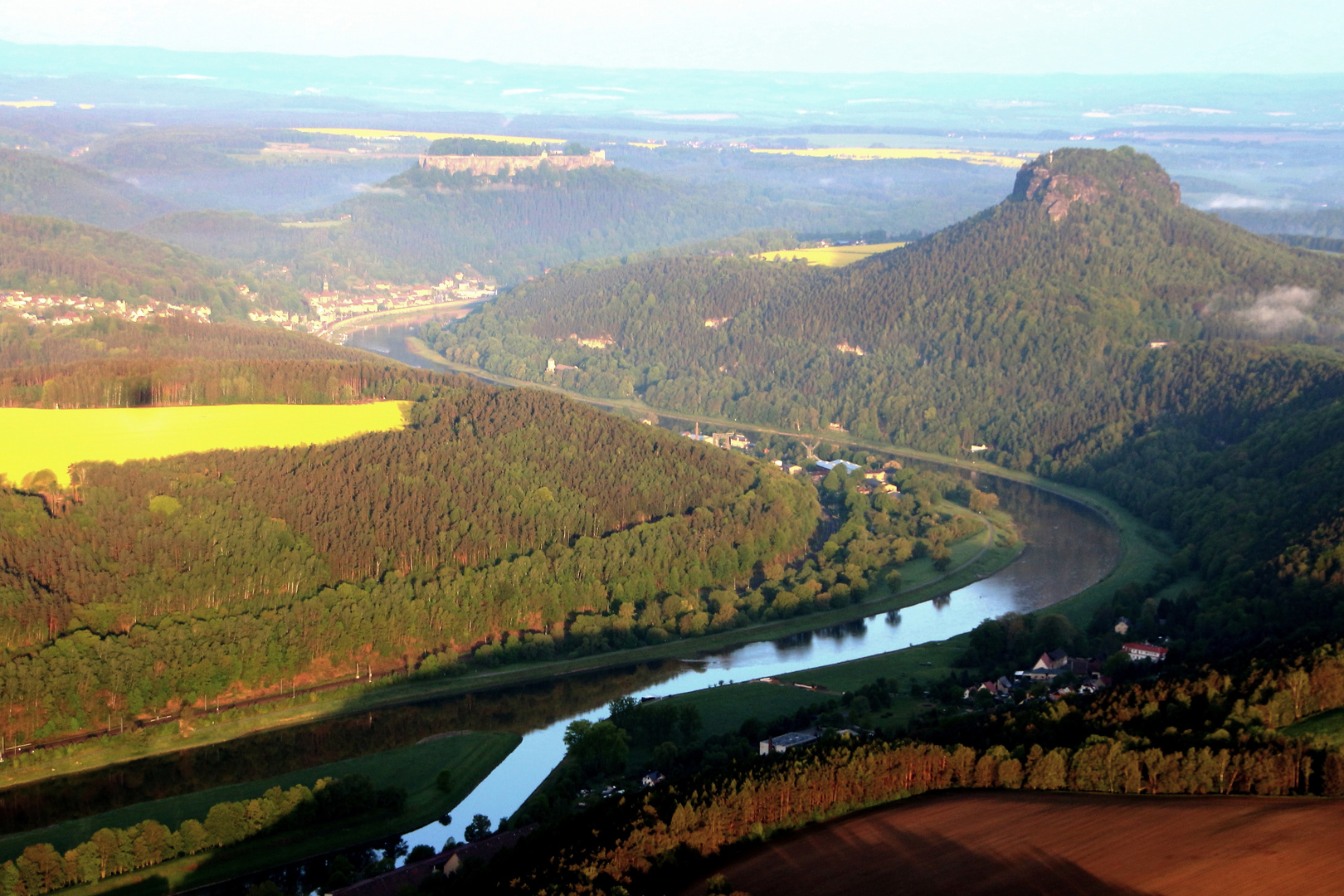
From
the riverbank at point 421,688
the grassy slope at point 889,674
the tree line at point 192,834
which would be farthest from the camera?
the grassy slope at point 889,674

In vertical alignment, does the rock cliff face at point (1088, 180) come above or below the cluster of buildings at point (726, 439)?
above

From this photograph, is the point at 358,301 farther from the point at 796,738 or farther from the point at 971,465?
the point at 796,738

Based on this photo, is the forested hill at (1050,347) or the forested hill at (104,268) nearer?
the forested hill at (1050,347)

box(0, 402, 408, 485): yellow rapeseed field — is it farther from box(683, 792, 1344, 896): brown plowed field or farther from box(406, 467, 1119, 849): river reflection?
box(683, 792, 1344, 896): brown plowed field

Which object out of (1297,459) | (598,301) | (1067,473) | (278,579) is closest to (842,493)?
(1067,473)

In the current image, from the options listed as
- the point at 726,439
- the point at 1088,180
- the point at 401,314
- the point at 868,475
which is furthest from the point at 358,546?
the point at 401,314

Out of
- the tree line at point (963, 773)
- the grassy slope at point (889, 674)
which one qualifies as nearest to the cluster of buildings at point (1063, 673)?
the grassy slope at point (889, 674)

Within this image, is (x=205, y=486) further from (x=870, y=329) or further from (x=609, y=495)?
(x=870, y=329)

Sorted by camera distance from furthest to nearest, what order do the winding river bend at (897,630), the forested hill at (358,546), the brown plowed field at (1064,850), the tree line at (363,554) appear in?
1. the forested hill at (358,546)
2. the tree line at (363,554)
3. the winding river bend at (897,630)
4. the brown plowed field at (1064,850)

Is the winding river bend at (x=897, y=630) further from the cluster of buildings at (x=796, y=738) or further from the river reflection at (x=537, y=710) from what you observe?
the cluster of buildings at (x=796, y=738)
